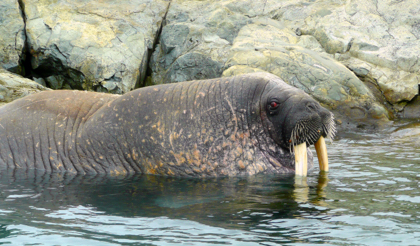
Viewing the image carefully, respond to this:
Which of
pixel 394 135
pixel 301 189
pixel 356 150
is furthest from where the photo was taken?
pixel 394 135

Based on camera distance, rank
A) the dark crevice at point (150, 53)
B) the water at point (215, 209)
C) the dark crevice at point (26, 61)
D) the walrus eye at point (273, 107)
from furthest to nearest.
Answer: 1. the dark crevice at point (150, 53)
2. the dark crevice at point (26, 61)
3. the walrus eye at point (273, 107)
4. the water at point (215, 209)

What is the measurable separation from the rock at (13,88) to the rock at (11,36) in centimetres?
172

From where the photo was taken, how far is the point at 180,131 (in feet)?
20.9

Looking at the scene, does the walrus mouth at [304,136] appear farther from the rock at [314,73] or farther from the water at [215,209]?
the rock at [314,73]

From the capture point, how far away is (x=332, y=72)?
488 inches

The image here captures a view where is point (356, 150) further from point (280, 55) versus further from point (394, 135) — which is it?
point (280, 55)

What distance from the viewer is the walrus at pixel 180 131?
6.25m

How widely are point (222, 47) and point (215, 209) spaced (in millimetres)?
9322

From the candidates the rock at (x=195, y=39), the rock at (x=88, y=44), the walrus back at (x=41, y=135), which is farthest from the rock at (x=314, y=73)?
the walrus back at (x=41, y=135)

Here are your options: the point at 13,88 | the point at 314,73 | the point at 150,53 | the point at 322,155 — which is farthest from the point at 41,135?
the point at 150,53

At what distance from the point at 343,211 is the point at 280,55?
8.71 m

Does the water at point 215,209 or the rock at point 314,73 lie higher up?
the rock at point 314,73

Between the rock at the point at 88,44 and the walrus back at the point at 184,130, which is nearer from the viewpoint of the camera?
the walrus back at the point at 184,130

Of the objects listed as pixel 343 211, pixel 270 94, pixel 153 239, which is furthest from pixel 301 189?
pixel 153 239
